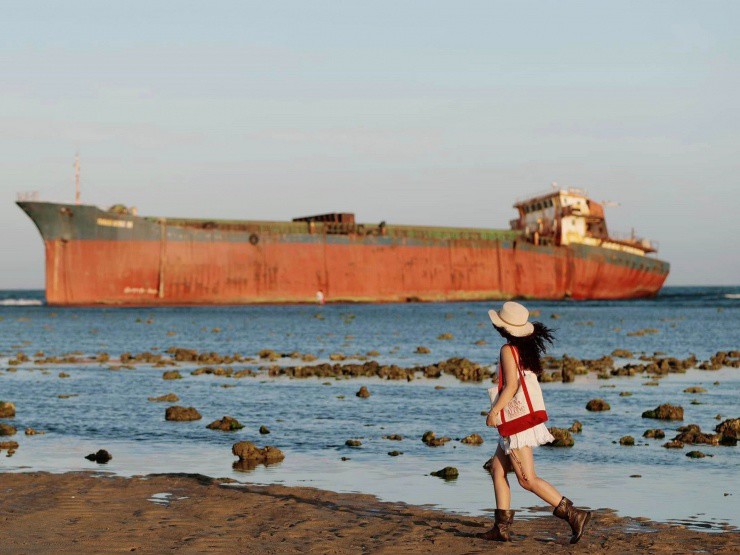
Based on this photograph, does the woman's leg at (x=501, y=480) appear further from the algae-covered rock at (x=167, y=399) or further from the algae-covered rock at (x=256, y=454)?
the algae-covered rock at (x=167, y=399)

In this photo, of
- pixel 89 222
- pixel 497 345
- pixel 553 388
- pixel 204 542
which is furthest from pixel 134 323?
pixel 204 542

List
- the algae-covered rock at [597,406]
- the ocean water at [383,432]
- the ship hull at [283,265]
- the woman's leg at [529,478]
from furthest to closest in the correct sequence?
1. the ship hull at [283,265]
2. the algae-covered rock at [597,406]
3. the ocean water at [383,432]
4. the woman's leg at [529,478]

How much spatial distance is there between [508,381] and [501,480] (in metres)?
1.04

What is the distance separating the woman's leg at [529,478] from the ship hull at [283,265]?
7107 centimetres

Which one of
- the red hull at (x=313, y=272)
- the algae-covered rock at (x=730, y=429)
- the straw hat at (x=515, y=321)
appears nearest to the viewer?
the straw hat at (x=515, y=321)

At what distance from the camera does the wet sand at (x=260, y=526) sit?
9242mm

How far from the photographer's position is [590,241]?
102m

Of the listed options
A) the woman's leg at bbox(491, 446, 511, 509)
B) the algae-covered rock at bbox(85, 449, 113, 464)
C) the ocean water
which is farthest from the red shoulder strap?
the algae-covered rock at bbox(85, 449, 113, 464)

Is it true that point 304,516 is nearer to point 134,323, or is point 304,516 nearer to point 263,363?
point 263,363

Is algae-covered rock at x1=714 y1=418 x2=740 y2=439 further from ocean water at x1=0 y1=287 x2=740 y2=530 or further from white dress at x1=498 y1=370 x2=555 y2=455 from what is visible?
white dress at x1=498 y1=370 x2=555 y2=455

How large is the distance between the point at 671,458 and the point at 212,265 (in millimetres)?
70482

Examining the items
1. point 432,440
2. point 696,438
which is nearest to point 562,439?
point 432,440

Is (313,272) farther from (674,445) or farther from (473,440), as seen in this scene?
(674,445)

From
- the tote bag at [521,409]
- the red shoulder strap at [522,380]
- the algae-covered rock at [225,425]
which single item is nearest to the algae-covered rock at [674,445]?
the tote bag at [521,409]
